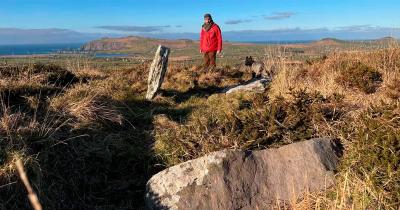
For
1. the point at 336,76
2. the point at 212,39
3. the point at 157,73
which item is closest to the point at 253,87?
the point at 336,76

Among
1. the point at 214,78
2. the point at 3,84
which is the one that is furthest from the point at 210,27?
the point at 3,84

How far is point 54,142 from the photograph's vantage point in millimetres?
6664

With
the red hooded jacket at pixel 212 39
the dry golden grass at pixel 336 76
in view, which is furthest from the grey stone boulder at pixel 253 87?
the red hooded jacket at pixel 212 39

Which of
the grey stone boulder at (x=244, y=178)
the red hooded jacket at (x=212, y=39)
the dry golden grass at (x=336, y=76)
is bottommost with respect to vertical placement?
the grey stone boulder at (x=244, y=178)

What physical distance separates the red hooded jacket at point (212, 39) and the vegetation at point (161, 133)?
480 centimetres

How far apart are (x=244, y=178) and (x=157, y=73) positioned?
17.1ft

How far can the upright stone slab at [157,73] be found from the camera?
10.5 metres

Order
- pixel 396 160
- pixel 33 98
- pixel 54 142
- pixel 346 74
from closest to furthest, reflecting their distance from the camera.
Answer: pixel 396 160, pixel 54 142, pixel 33 98, pixel 346 74

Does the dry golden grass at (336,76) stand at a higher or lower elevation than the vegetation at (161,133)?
higher

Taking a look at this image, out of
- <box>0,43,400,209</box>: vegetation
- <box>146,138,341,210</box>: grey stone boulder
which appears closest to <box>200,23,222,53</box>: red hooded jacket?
<box>0,43,400,209</box>: vegetation

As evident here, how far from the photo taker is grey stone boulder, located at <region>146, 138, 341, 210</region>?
5820mm

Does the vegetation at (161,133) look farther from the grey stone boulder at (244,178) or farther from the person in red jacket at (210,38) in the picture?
the person in red jacket at (210,38)

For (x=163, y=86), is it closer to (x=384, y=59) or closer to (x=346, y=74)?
(x=346, y=74)

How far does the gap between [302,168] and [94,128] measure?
11.0 ft
